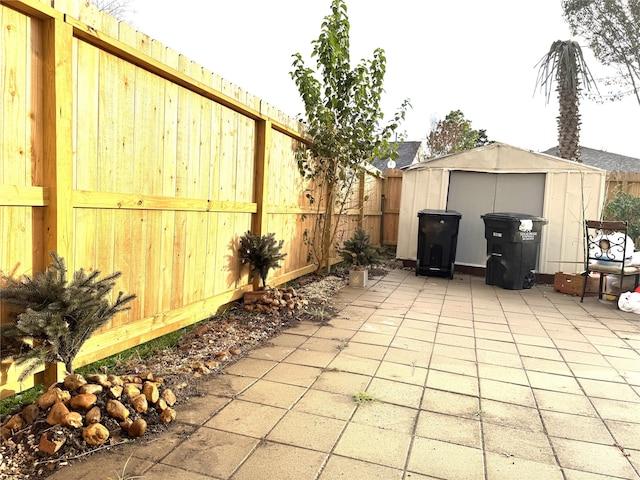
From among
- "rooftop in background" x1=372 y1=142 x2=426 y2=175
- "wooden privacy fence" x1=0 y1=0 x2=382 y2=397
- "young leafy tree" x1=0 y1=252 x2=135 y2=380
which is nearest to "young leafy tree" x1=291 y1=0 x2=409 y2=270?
"wooden privacy fence" x1=0 y1=0 x2=382 y2=397

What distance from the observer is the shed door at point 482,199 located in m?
7.98

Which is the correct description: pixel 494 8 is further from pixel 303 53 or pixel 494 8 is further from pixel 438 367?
pixel 438 367

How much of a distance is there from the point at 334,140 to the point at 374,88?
100cm

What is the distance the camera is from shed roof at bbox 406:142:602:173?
7.66 meters

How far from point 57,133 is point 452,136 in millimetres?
20942

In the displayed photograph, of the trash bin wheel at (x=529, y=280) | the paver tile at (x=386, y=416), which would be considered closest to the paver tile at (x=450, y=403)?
the paver tile at (x=386, y=416)

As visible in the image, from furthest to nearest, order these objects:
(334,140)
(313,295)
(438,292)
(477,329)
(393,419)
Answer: (438,292)
(334,140)
(313,295)
(477,329)
(393,419)

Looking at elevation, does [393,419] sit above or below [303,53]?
below

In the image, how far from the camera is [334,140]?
19.9 ft

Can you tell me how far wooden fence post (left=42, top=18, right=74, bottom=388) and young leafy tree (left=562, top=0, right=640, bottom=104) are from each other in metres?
13.1

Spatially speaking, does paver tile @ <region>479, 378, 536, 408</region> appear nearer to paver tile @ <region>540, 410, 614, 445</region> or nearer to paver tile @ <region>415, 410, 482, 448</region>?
paver tile @ <region>540, 410, 614, 445</region>

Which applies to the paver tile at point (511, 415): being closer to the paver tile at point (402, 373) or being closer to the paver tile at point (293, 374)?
the paver tile at point (402, 373)

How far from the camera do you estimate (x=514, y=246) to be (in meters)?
6.94

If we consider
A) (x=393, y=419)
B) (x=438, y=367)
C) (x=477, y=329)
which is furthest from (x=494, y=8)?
(x=393, y=419)
